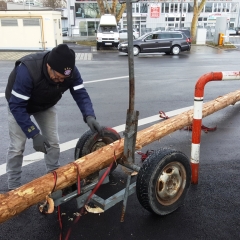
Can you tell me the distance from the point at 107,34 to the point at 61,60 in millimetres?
22795

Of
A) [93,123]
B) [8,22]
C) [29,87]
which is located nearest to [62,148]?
[93,123]

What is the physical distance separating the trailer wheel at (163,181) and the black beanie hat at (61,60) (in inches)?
48.7

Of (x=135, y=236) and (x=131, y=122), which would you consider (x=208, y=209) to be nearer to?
(x=135, y=236)

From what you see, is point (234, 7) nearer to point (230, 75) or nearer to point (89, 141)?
point (230, 75)

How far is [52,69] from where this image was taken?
3.00 metres

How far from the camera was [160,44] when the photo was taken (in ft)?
69.8

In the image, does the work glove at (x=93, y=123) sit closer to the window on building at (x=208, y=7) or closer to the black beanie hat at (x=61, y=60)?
the black beanie hat at (x=61, y=60)

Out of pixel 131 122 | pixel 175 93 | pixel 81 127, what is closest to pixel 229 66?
pixel 175 93

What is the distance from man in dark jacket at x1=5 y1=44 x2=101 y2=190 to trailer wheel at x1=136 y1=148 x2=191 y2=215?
823 mm

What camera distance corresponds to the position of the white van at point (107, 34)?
968 inches

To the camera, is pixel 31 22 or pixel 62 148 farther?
pixel 31 22

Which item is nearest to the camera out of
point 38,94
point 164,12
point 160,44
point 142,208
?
point 38,94

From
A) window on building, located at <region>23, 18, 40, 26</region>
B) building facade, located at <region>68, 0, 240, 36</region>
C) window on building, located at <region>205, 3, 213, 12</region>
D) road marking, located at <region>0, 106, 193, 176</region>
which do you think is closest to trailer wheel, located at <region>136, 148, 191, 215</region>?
road marking, located at <region>0, 106, 193, 176</region>

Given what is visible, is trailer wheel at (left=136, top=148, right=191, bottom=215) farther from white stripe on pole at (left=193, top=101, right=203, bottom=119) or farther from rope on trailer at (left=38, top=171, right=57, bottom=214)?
rope on trailer at (left=38, top=171, right=57, bottom=214)
